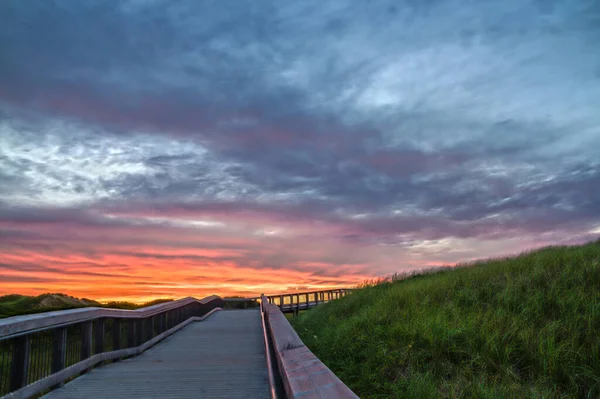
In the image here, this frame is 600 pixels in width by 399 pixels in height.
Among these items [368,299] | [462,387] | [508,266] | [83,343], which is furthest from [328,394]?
[368,299]

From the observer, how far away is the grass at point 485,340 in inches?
222

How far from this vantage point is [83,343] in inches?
279

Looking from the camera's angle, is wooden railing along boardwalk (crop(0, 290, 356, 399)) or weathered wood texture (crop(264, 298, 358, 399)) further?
wooden railing along boardwalk (crop(0, 290, 356, 399))

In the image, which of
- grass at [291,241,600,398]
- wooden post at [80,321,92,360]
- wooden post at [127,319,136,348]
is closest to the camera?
grass at [291,241,600,398]

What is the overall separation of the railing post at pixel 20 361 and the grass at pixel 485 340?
385 centimetres

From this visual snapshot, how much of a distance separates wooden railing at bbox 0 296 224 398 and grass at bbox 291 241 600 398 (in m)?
3.53

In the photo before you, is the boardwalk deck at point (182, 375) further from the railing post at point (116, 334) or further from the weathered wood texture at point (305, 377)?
the weathered wood texture at point (305, 377)

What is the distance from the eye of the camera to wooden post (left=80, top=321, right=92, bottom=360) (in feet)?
23.2

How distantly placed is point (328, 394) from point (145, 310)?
778 centimetres

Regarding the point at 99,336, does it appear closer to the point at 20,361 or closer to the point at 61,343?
the point at 61,343

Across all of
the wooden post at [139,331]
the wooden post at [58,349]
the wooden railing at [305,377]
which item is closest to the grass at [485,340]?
the wooden railing at [305,377]

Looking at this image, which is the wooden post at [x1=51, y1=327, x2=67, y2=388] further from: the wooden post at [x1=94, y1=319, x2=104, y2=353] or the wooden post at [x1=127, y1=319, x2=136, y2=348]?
the wooden post at [x1=127, y1=319, x2=136, y2=348]

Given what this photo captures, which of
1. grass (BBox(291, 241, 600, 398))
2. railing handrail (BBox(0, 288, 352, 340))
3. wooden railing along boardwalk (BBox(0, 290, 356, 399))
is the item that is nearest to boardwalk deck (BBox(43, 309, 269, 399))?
A: wooden railing along boardwalk (BBox(0, 290, 356, 399))

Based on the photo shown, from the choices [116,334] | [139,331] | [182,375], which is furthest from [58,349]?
[139,331]
